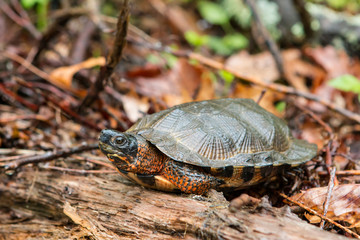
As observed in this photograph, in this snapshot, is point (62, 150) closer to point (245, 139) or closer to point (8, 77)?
point (245, 139)

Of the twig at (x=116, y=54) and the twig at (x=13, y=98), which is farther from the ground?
the twig at (x=116, y=54)

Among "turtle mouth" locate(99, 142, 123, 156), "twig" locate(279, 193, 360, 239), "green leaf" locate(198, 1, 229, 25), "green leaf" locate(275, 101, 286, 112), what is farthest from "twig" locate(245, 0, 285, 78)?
"turtle mouth" locate(99, 142, 123, 156)

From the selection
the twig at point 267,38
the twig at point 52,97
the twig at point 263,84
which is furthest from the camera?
the twig at point 267,38

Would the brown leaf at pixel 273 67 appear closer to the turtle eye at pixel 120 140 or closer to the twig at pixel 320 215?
the twig at pixel 320 215

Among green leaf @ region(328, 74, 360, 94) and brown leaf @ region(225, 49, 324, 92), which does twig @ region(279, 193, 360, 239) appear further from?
brown leaf @ region(225, 49, 324, 92)

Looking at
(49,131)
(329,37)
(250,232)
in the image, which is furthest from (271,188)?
(329,37)

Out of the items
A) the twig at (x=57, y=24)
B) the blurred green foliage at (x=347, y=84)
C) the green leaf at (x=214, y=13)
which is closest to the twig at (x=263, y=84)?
the blurred green foliage at (x=347, y=84)
